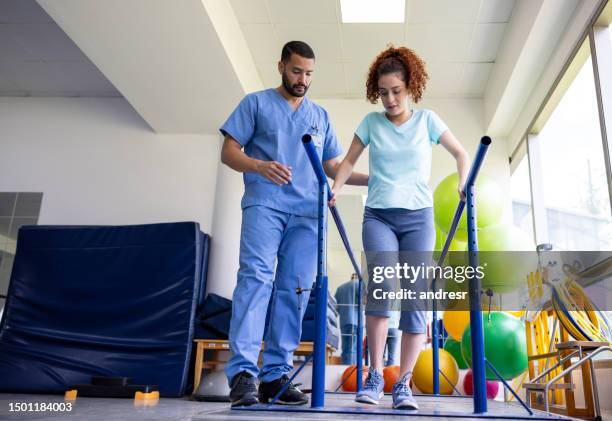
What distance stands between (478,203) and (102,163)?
11.0 feet

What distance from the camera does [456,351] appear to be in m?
3.62

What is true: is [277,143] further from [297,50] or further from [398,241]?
[398,241]

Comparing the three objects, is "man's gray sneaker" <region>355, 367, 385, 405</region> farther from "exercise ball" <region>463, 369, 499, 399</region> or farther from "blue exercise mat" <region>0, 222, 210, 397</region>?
"blue exercise mat" <region>0, 222, 210, 397</region>

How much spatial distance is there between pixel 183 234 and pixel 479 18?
2653mm

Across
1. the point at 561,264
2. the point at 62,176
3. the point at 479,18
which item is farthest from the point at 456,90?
the point at 62,176

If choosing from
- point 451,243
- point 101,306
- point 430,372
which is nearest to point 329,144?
point 451,243

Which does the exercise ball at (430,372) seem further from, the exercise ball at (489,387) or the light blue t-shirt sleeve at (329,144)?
the light blue t-shirt sleeve at (329,144)

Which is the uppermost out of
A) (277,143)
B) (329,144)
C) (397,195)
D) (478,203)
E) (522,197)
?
(522,197)

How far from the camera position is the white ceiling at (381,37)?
381 centimetres

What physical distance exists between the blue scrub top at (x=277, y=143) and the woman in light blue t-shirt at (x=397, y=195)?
122 millimetres

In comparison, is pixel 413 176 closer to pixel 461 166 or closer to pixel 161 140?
pixel 461 166

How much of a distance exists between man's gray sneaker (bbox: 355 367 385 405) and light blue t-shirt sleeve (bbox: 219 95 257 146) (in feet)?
2.91

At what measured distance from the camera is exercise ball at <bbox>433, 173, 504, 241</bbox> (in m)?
3.10

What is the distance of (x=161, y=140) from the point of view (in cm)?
488
